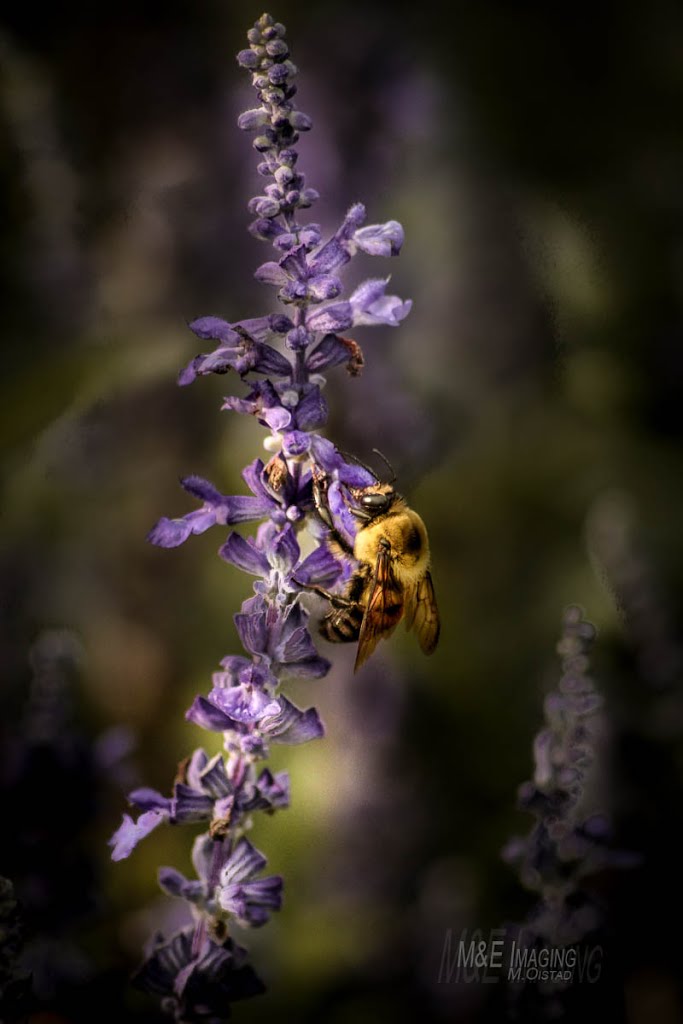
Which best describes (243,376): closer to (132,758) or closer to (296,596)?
(296,596)

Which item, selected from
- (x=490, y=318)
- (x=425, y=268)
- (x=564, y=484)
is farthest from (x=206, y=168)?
(x=564, y=484)

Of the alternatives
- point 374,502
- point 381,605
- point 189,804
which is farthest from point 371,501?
point 189,804

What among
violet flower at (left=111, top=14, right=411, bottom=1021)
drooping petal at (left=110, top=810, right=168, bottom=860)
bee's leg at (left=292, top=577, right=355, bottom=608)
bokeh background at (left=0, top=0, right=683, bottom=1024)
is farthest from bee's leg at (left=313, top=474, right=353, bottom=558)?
bokeh background at (left=0, top=0, right=683, bottom=1024)

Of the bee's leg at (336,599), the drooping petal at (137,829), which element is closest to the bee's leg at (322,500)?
the bee's leg at (336,599)

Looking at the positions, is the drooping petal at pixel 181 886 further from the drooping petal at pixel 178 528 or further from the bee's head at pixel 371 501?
the bee's head at pixel 371 501

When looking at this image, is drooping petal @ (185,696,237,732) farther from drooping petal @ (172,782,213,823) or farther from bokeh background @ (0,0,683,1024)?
→ bokeh background @ (0,0,683,1024)

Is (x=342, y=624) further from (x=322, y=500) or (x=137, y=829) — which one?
(x=137, y=829)
